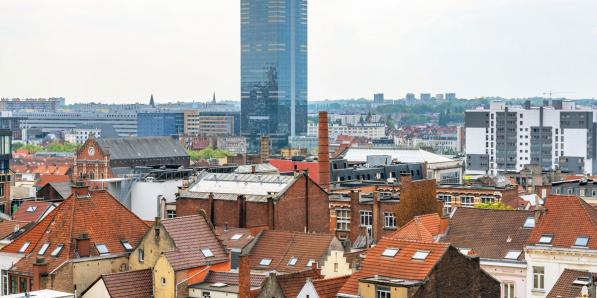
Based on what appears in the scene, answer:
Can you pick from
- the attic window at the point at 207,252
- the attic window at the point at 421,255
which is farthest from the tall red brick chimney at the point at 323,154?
the attic window at the point at 421,255

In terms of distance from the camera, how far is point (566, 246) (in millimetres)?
66375

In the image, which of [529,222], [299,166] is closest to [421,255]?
[529,222]

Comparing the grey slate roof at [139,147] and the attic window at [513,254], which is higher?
the grey slate roof at [139,147]

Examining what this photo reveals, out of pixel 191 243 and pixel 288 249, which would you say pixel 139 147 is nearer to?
pixel 288 249

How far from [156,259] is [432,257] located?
17.5 meters

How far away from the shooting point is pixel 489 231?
7406 centimetres

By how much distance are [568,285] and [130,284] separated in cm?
2310

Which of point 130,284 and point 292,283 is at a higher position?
point 292,283

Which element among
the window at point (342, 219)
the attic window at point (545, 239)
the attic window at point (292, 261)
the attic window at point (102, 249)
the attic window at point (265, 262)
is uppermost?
the attic window at point (545, 239)

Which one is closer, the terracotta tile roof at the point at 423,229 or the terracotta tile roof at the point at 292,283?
the terracotta tile roof at the point at 292,283

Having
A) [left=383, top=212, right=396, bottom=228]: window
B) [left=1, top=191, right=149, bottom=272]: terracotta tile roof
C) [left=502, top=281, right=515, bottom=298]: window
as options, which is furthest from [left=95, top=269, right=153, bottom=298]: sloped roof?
[left=383, top=212, right=396, bottom=228]: window

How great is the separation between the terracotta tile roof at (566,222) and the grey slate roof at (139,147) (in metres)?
102

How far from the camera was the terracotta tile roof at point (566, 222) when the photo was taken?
218 ft

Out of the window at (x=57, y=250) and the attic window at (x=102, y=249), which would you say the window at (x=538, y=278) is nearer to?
the attic window at (x=102, y=249)
